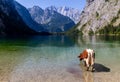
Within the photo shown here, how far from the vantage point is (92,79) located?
77.0 ft

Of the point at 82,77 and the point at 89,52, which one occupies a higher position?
the point at 89,52

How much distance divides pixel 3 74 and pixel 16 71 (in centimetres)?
215

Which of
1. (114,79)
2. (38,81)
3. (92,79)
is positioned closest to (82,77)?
(92,79)

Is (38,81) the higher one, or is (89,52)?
(89,52)

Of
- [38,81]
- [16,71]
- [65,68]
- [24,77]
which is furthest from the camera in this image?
[65,68]

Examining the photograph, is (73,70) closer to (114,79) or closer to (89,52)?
(89,52)

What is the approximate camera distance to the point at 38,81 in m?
22.4

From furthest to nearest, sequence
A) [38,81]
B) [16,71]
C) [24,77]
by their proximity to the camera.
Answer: [16,71] → [24,77] → [38,81]

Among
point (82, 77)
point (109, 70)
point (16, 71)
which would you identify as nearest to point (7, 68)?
point (16, 71)

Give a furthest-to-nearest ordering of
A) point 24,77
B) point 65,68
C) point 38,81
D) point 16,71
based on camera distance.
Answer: point 65,68
point 16,71
point 24,77
point 38,81

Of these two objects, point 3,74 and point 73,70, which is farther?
point 73,70

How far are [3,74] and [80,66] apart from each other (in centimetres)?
1050

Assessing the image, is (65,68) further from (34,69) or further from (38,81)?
(38,81)

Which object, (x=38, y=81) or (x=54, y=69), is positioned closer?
(x=38, y=81)
